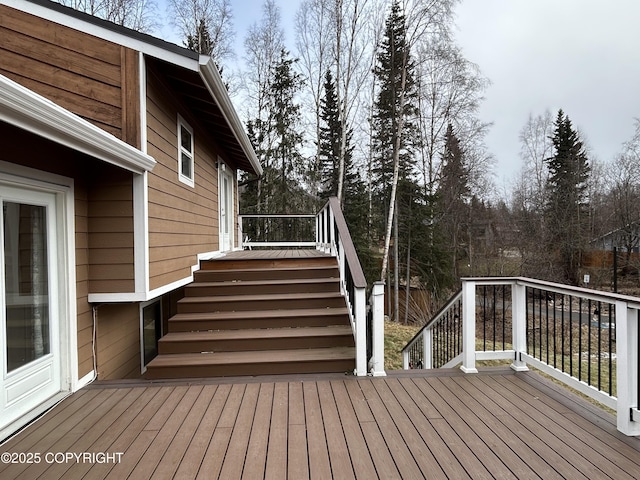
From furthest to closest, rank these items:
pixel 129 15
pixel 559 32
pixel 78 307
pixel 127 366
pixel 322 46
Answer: pixel 559 32, pixel 322 46, pixel 129 15, pixel 127 366, pixel 78 307

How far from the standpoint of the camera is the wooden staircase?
3383 millimetres

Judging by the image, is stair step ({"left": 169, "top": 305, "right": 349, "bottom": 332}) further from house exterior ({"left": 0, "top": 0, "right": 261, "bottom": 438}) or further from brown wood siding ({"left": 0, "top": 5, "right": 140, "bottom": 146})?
brown wood siding ({"left": 0, "top": 5, "right": 140, "bottom": 146})

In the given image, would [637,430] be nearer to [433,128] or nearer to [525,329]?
[525,329]

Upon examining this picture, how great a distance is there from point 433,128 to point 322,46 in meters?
5.60

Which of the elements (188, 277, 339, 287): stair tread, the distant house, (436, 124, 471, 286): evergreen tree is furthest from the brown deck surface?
the distant house

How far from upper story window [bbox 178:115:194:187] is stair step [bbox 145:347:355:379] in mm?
2264

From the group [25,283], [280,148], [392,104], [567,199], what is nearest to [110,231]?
[25,283]

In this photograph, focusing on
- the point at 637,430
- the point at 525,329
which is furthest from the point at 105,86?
A: the point at 637,430

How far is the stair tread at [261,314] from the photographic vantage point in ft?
13.2

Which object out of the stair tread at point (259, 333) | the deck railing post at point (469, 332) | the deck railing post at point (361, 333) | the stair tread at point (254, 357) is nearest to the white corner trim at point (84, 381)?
the stair tread at point (254, 357)

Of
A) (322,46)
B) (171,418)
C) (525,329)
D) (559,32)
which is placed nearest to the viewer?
(171,418)

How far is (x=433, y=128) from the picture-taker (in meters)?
15.1

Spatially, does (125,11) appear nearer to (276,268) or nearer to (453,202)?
(276,268)

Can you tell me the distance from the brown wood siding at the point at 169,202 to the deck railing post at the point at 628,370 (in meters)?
3.76
